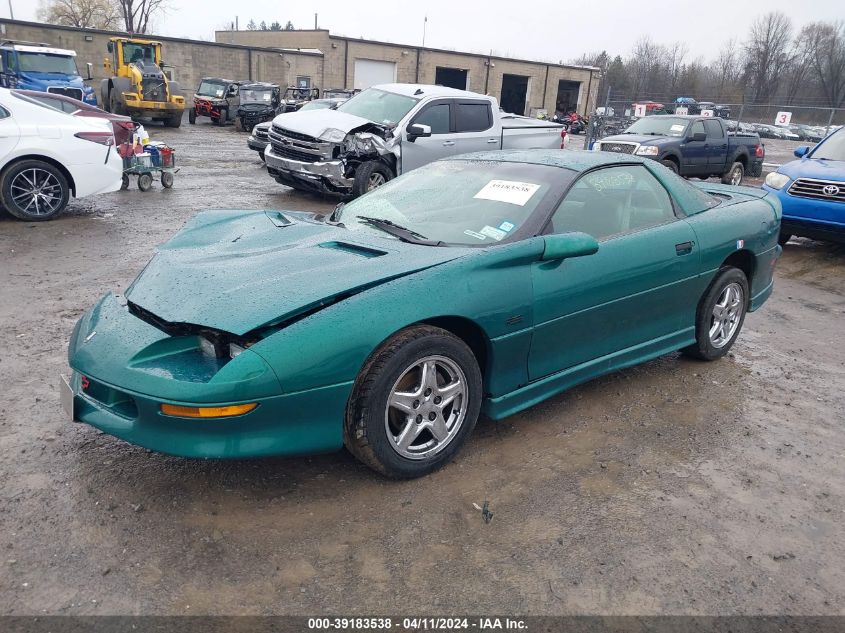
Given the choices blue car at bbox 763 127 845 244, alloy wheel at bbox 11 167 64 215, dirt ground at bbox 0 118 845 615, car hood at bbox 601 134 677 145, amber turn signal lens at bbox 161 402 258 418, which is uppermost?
car hood at bbox 601 134 677 145

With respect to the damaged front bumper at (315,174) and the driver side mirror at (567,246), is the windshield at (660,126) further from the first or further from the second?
the driver side mirror at (567,246)

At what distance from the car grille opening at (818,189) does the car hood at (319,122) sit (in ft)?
19.6

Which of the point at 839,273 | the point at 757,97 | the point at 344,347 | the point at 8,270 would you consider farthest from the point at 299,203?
the point at 757,97

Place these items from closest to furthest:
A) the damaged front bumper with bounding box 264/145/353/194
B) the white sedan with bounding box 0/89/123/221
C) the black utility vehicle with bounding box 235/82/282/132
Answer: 1. the white sedan with bounding box 0/89/123/221
2. the damaged front bumper with bounding box 264/145/353/194
3. the black utility vehicle with bounding box 235/82/282/132

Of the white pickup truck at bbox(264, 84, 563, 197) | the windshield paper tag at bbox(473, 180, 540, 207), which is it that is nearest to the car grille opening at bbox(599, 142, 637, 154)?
the white pickup truck at bbox(264, 84, 563, 197)

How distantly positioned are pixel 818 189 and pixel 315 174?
6.80 meters

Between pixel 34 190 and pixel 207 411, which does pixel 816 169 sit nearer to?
pixel 207 411

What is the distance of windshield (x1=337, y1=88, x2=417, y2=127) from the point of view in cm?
1045

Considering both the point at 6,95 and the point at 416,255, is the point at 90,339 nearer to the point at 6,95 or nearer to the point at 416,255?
the point at 416,255

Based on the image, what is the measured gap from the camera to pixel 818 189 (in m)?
8.16

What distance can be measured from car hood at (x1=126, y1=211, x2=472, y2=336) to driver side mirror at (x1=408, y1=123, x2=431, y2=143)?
667 cm

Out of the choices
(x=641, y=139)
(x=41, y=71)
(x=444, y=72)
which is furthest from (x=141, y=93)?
(x=444, y=72)

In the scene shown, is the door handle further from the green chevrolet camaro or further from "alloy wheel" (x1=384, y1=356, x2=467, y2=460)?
"alloy wheel" (x1=384, y1=356, x2=467, y2=460)

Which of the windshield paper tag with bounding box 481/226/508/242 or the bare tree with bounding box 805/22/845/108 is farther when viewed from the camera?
the bare tree with bounding box 805/22/845/108
